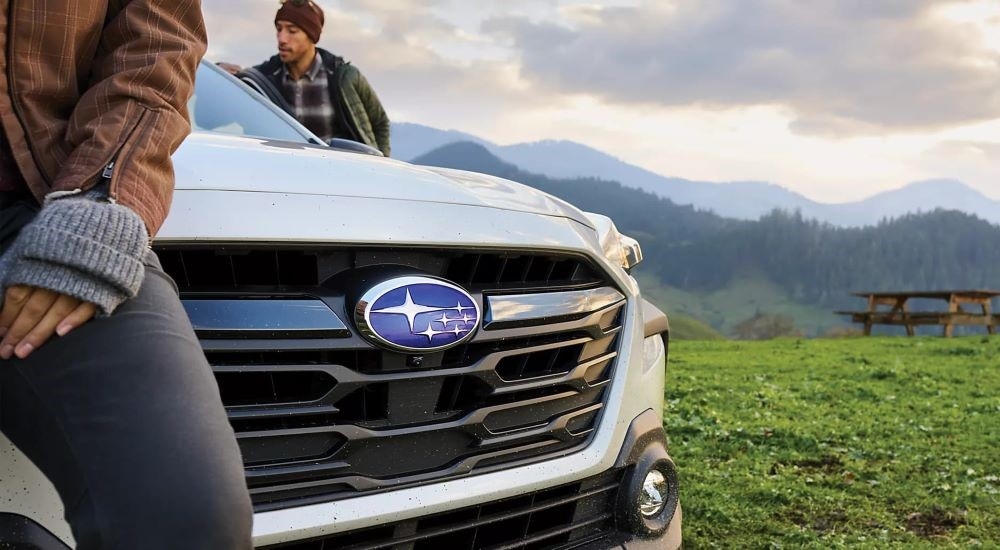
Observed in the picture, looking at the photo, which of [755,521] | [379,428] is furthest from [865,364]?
[379,428]

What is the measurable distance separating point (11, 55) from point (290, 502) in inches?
37.4

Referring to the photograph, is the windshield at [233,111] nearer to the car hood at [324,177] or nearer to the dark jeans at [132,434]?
→ the car hood at [324,177]

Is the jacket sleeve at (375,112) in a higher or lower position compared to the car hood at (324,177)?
higher

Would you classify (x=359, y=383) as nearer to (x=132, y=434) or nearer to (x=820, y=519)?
(x=132, y=434)

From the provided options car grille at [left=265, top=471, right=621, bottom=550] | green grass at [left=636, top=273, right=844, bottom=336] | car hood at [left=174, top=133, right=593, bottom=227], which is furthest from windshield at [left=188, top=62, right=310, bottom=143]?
green grass at [left=636, top=273, right=844, bottom=336]

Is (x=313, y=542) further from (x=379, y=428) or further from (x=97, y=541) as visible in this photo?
(x=97, y=541)

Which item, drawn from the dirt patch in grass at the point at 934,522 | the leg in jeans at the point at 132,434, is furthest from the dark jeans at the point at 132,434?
the dirt patch in grass at the point at 934,522

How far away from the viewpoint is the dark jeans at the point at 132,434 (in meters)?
1.18

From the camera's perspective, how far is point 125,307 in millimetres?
1312

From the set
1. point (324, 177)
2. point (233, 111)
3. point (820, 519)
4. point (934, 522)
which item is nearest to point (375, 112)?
point (233, 111)

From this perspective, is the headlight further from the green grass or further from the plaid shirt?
the green grass

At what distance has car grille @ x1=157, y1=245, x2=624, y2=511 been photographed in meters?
1.70

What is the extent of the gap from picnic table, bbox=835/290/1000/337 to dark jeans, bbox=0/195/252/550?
24.8m

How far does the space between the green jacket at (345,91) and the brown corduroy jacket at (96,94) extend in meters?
4.08
